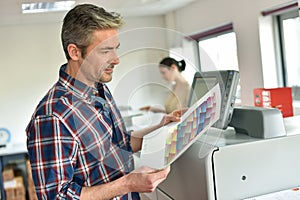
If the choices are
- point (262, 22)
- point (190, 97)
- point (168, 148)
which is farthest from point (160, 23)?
point (168, 148)

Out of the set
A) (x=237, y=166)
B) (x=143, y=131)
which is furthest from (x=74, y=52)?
(x=237, y=166)

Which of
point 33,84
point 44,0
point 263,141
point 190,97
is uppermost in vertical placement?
point 44,0

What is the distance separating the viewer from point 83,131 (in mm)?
970

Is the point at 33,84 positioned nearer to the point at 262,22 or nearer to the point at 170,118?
the point at 262,22

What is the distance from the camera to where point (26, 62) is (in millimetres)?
4469

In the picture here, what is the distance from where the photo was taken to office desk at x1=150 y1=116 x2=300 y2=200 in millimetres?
994

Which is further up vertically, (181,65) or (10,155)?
(181,65)

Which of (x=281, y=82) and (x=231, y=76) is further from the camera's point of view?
(x=281, y=82)

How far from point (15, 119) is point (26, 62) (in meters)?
0.67

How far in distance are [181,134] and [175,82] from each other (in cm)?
19

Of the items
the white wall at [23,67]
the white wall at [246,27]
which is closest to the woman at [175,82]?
the white wall at [246,27]

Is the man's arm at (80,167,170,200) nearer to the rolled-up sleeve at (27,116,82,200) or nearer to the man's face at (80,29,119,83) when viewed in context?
the rolled-up sleeve at (27,116,82,200)

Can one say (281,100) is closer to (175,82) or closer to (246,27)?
(175,82)

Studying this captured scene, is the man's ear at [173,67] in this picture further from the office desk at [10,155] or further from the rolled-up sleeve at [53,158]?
the office desk at [10,155]
